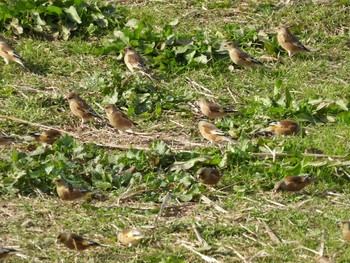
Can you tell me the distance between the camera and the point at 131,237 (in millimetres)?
7879

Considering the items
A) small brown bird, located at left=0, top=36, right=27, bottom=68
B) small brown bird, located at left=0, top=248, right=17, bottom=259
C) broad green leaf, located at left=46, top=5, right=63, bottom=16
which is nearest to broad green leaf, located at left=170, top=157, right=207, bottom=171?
small brown bird, located at left=0, top=248, right=17, bottom=259

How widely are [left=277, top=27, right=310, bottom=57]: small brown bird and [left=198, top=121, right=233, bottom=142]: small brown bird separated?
8.16ft

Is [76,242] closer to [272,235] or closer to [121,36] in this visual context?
[272,235]

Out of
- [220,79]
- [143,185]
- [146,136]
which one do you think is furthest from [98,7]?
[143,185]

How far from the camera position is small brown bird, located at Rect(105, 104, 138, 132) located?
10344 mm

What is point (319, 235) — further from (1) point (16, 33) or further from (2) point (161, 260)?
(1) point (16, 33)

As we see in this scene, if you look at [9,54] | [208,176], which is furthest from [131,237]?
[9,54]

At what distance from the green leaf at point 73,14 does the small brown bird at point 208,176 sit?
4434 millimetres

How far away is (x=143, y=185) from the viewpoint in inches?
356

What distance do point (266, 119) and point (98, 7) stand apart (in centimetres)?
349

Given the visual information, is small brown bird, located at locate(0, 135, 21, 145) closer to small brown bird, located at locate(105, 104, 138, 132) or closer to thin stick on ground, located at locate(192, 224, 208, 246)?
small brown bird, located at locate(105, 104, 138, 132)

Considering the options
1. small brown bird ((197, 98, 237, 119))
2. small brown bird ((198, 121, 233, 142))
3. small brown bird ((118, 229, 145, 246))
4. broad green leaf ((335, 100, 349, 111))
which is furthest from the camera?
broad green leaf ((335, 100, 349, 111))

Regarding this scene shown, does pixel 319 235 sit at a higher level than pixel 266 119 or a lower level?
higher

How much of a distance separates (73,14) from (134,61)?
1.62m
